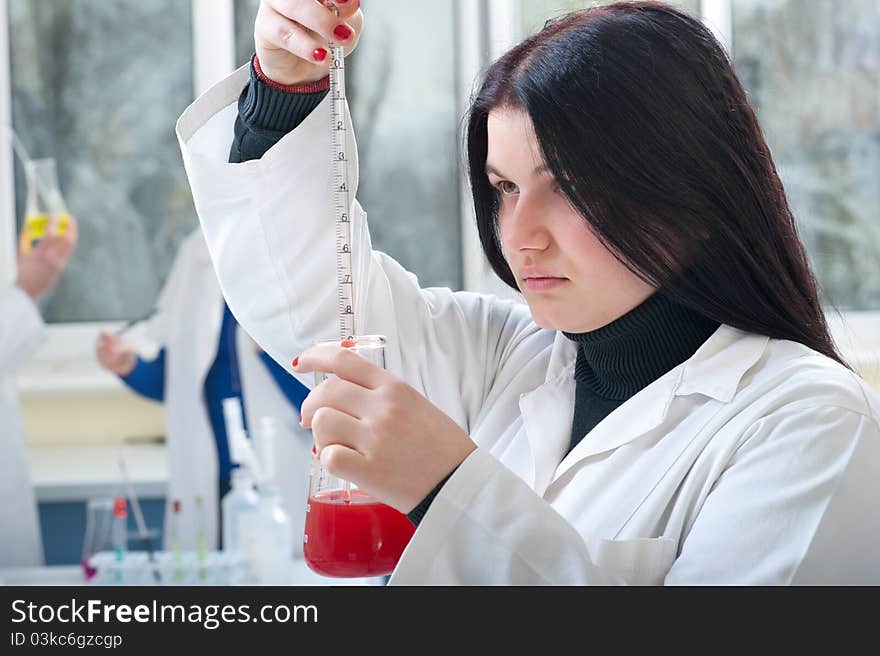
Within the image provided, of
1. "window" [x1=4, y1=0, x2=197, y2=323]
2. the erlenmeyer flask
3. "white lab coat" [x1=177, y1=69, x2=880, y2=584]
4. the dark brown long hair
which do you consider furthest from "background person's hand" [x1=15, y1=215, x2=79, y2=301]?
the dark brown long hair

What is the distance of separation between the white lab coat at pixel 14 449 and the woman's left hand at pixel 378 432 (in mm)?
2273

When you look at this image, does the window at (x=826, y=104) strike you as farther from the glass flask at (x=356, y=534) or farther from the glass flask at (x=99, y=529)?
the glass flask at (x=356, y=534)

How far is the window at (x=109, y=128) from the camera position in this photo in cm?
344

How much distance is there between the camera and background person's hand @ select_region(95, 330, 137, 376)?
2775mm

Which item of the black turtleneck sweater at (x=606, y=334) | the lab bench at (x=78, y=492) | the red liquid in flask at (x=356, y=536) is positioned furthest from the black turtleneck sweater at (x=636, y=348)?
the lab bench at (x=78, y=492)

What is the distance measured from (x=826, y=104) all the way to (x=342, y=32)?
310cm

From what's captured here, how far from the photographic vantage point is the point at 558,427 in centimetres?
104

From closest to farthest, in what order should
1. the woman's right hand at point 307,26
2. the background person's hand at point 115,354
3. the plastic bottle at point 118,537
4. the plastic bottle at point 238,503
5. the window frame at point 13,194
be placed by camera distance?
the woman's right hand at point 307,26, the plastic bottle at point 118,537, the plastic bottle at point 238,503, the background person's hand at point 115,354, the window frame at point 13,194

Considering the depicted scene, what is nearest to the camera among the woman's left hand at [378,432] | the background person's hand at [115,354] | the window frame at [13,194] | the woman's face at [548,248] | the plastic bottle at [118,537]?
the woman's left hand at [378,432]

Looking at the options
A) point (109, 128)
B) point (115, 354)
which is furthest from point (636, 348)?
point (109, 128)

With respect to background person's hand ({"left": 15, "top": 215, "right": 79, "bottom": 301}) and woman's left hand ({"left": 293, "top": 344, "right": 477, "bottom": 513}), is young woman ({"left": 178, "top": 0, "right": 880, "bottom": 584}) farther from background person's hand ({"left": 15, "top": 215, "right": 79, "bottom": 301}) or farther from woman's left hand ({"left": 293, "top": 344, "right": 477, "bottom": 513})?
background person's hand ({"left": 15, "top": 215, "right": 79, "bottom": 301})
